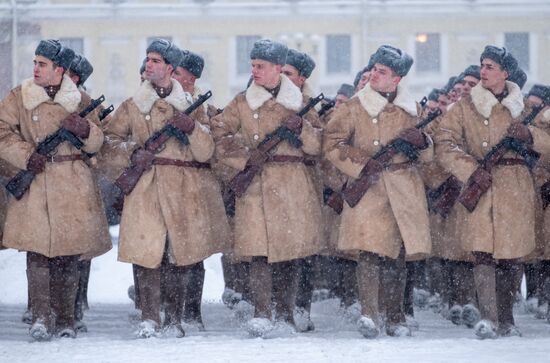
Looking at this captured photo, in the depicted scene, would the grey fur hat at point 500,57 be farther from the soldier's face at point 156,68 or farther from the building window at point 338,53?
the building window at point 338,53

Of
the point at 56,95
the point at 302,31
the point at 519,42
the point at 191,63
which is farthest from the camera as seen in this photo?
the point at 519,42

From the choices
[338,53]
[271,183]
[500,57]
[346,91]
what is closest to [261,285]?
[271,183]

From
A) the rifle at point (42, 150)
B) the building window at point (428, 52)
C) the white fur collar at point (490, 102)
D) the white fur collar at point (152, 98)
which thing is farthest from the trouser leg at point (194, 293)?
the building window at point (428, 52)

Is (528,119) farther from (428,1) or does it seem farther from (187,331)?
(428,1)

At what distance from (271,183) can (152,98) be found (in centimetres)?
93

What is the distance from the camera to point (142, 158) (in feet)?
25.2

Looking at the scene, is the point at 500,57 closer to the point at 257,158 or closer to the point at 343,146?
the point at 343,146

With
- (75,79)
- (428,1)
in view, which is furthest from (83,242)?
(428,1)

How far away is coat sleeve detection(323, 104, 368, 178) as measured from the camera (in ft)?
25.7

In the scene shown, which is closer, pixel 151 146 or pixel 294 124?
pixel 151 146

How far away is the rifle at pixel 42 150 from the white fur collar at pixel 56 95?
0.23m

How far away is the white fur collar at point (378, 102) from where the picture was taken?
795cm

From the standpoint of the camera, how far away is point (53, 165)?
7.67 metres

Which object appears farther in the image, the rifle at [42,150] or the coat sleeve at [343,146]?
the coat sleeve at [343,146]
